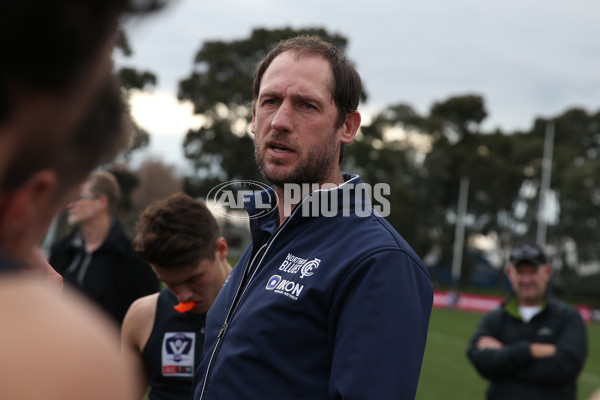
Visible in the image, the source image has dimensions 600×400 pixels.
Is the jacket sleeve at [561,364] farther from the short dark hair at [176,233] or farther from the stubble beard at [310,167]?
the stubble beard at [310,167]

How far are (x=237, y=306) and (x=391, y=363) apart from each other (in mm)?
673

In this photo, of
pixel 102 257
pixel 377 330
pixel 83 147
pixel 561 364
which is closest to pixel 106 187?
pixel 102 257

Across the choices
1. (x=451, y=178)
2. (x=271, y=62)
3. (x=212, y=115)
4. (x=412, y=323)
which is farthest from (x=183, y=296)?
(x=451, y=178)

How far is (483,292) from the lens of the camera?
54.1 m

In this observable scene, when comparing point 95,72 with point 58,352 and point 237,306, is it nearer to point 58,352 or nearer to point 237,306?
point 58,352

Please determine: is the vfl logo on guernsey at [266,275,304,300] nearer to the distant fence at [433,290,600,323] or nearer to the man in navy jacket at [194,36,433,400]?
the man in navy jacket at [194,36,433,400]

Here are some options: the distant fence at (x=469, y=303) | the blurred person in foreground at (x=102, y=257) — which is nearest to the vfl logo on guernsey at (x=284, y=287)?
the blurred person in foreground at (x=102, y=257)

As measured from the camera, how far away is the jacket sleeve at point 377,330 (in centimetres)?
200

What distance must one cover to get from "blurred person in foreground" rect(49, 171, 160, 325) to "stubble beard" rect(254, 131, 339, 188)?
2.76 m

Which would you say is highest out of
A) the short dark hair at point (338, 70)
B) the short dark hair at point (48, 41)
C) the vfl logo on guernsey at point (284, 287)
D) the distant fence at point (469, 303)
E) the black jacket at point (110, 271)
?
the short dark hair at point (338, 70)

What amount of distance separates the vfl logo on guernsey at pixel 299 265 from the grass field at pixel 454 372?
Result: 374 inches

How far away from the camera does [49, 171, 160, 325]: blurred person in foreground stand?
213 inches

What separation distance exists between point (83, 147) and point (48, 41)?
0.15m

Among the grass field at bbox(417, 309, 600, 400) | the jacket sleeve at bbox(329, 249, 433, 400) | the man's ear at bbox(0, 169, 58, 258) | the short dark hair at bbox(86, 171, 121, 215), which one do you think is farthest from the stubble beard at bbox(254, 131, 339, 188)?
the grass field at bbox(417, 309, 600, 400)
